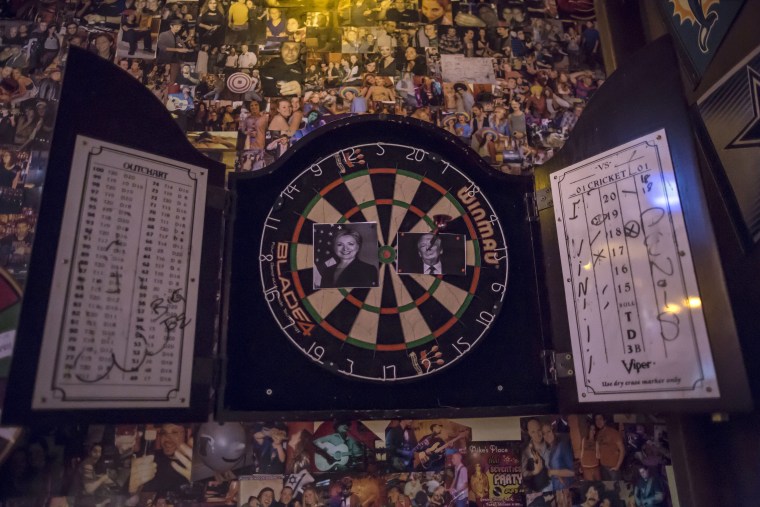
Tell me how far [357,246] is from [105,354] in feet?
3.07

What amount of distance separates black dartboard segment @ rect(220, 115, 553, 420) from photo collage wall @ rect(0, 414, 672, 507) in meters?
0.16

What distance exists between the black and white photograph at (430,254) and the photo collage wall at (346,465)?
22.5 inches

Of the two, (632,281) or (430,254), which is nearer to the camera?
(632,281)

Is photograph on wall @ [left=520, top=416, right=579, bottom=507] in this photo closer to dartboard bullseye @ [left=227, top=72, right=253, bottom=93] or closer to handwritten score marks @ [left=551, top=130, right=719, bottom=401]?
handwritten score marks @ [left=551, top=130, right=719, bottom=401]

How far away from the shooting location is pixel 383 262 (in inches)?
84.4

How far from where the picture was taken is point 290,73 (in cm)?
253

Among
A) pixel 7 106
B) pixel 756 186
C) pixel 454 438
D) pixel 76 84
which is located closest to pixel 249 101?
pixel 76 84

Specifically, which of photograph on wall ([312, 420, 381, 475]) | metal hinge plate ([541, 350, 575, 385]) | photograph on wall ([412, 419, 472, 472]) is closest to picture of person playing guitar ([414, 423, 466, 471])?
photograph on wall ([412, 419, 472, 472])

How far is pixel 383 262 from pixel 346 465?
29.8 inches

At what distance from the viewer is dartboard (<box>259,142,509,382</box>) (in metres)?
2.02

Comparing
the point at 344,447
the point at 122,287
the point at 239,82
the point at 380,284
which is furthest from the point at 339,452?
the point at 239,82

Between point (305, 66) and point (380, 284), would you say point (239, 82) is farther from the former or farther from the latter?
point (380, 284)

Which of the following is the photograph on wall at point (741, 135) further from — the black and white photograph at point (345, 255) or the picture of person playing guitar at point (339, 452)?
the picture of person playing guitar at point (339, 452)

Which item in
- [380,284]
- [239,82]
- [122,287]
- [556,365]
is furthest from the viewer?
[239,82]
